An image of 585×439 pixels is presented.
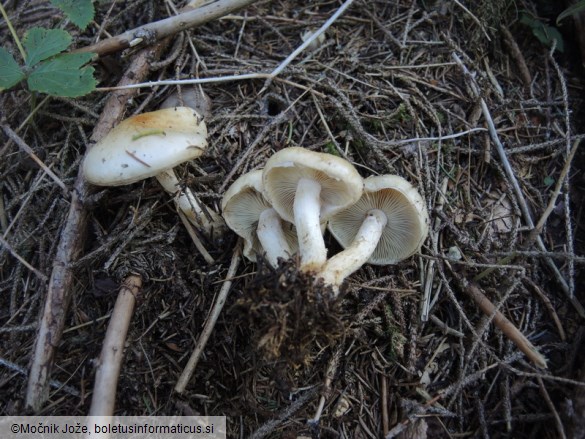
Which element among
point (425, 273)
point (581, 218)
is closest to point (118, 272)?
point (425, 273)

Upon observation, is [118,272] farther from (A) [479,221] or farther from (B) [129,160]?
(A) [479,221]

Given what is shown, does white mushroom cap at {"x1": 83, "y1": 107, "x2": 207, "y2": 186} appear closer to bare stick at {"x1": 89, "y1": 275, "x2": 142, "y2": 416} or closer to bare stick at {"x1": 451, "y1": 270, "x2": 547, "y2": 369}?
bare stick at {"x1": 89, "y1": 275, "x2": 142, "y2": 416}

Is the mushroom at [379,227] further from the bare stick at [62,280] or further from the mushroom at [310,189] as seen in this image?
the bare stick at [62,280]

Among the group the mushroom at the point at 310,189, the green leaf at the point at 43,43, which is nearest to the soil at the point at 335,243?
the mushroom at the point at 310,189

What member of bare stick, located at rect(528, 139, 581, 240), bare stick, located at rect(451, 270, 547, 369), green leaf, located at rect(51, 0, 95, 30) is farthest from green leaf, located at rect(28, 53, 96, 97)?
bare stick, located at rect(528, 139, 581, 240)

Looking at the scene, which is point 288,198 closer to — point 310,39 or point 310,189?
point 310,189

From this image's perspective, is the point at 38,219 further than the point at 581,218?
No
